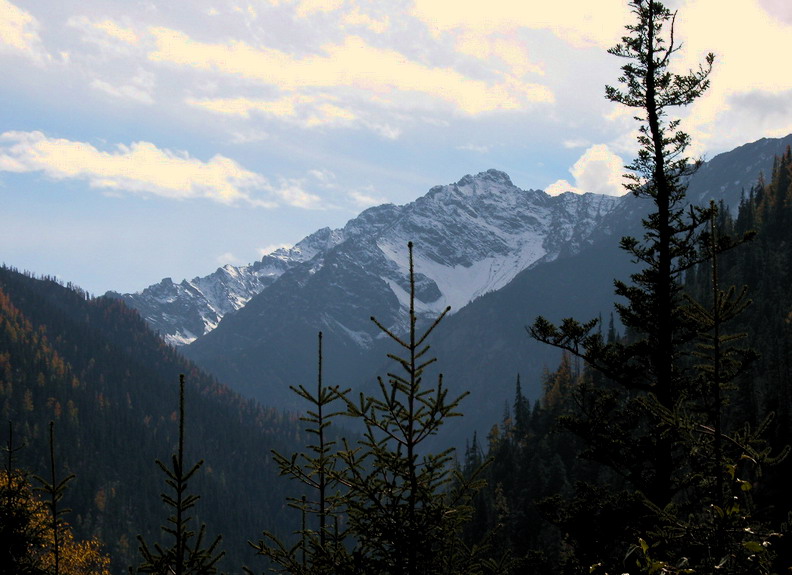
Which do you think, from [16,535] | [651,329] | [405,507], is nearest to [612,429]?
[651,329]

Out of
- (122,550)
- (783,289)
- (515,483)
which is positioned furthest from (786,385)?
(122,550)

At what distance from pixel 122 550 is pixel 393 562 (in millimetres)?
196190

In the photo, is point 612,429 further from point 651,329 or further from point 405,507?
point 405,507

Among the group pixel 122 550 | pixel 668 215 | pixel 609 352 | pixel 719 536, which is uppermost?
pixel 668 215

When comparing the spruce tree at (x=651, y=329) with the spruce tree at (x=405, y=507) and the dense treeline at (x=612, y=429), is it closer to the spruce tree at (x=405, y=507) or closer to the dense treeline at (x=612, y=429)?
the dense treeline at (x=612, y=429)

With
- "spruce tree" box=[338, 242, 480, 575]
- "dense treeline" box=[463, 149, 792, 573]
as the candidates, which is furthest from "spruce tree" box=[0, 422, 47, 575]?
"dense treeline" box=[463, 149, 792, 573]

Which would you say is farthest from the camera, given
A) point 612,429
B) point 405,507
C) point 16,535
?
point 16,535

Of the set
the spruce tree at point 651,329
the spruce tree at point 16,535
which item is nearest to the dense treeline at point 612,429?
the spruce tree at point 651,329

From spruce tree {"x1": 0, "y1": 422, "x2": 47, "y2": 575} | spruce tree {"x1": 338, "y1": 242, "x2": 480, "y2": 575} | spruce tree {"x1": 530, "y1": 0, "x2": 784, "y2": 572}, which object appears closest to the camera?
spruce tree {"x1": 338, "y1": 242, "x2": 480, "y2": 575}

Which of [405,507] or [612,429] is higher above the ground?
[612,429]

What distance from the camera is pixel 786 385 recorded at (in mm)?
88875

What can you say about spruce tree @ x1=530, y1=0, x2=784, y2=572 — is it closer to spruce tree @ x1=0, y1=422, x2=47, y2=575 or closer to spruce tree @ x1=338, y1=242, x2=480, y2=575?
spruce tree @ x1=338, y1=242, x2=480, y2=575

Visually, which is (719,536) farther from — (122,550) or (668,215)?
(122,550)

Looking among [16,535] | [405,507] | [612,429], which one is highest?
[612,429]
